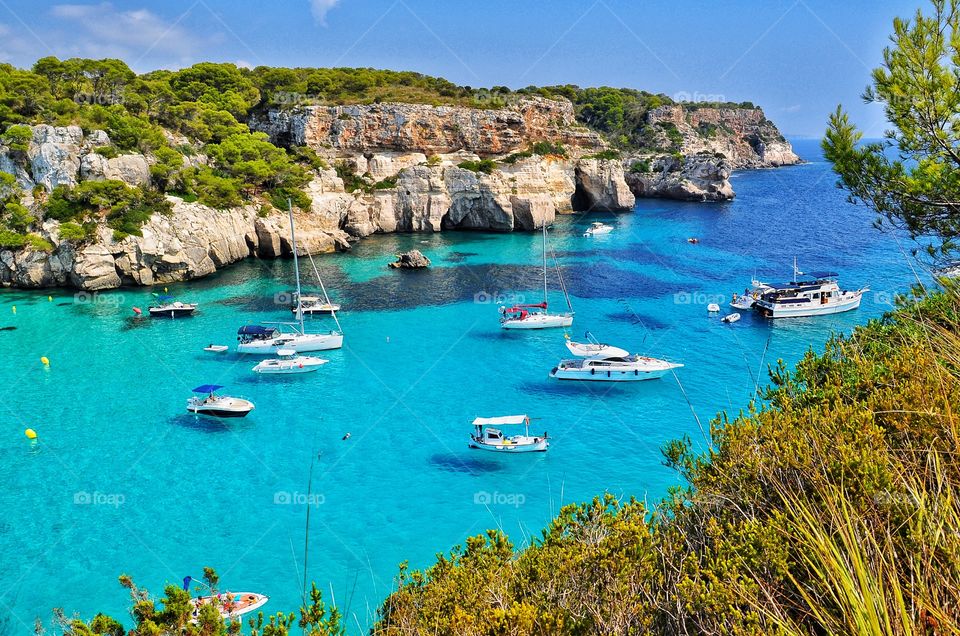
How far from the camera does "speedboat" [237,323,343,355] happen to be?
29.0 meters

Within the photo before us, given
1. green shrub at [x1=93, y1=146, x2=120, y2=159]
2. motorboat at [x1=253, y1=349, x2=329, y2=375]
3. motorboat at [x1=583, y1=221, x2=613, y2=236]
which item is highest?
green shrub at [x1=93, y1=146, x2=120, y2=159]

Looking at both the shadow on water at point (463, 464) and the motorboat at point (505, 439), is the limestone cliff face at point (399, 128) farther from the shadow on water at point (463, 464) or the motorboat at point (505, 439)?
the shadow on water at point (463, 464)

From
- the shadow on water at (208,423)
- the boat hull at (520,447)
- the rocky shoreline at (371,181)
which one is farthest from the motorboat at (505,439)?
the rocky shoreline at (371,181)

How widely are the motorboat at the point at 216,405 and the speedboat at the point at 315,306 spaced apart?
11206 millimetres

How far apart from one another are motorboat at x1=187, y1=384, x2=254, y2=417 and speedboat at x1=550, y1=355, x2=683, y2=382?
12.9m

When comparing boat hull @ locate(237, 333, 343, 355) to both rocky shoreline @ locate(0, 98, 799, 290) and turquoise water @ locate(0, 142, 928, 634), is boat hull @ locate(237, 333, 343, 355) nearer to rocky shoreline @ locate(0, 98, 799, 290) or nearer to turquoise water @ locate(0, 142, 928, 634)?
turquoise water @ locate(0, 142, 928, 634)

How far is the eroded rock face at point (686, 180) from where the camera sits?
78938 millimetres

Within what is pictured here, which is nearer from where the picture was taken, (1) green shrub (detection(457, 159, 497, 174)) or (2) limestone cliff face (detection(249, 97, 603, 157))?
(1) green shrub (detection(457, 159, 497, 174))

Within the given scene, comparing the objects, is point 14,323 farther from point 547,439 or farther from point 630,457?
point 630,457

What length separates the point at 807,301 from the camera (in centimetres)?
3284

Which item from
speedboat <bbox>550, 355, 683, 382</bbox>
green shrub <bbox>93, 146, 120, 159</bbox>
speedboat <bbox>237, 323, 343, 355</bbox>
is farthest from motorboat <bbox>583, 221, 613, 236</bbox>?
green shrub <bbox>93, 146, 120, 159</bbox>

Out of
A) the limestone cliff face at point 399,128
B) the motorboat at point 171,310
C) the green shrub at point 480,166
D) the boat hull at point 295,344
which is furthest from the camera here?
the limestone cliff face at point 399,128

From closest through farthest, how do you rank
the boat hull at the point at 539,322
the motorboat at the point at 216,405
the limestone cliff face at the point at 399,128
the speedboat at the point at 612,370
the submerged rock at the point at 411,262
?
the motorboat at the point at 216,405
the speedboat at the point at 612,370
the boat hull at the point at 539,322
the submerged rock at the point at 411,262
the limestone cliff face at the point at 399,128

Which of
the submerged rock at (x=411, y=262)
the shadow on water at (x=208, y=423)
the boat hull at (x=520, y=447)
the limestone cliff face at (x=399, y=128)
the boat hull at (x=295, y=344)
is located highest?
the limestone cliff face at (x=399, y=128)
